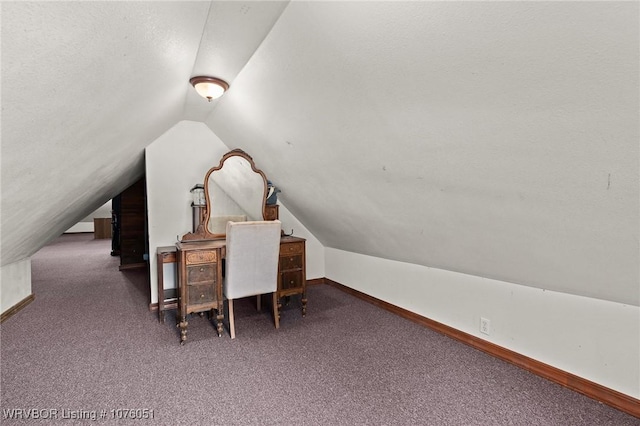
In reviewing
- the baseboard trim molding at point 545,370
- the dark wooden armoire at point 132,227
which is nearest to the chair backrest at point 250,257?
the baseboard trim molding at point 545,370

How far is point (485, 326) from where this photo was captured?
229cm

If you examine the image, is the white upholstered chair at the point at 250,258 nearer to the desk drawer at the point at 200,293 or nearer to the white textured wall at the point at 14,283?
the desk drawer at the point at 200,293

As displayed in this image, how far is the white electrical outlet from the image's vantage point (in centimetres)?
226

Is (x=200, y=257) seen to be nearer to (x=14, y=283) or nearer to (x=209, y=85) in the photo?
(x=209, y=85)

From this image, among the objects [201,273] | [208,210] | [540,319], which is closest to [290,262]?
[201,273]

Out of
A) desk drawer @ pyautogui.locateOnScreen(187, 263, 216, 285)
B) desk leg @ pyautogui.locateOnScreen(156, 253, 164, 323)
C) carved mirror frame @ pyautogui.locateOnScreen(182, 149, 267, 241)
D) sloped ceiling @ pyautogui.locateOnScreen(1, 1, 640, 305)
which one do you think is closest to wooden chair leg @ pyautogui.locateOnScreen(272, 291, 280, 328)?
desk drawer @ pyautogui.locateOnScreen(187, 263, 216, 285)

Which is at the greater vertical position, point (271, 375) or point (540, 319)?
point (540, 319)

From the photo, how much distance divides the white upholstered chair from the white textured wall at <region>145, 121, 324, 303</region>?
1062 mm

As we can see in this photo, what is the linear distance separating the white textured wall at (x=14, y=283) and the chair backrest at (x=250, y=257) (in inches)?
87.1

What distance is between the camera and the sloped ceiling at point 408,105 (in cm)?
94

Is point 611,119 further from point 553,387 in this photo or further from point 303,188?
point 303,188

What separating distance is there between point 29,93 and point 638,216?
7.55 ft

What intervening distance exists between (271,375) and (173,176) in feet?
7.63

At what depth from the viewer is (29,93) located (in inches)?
41.2
